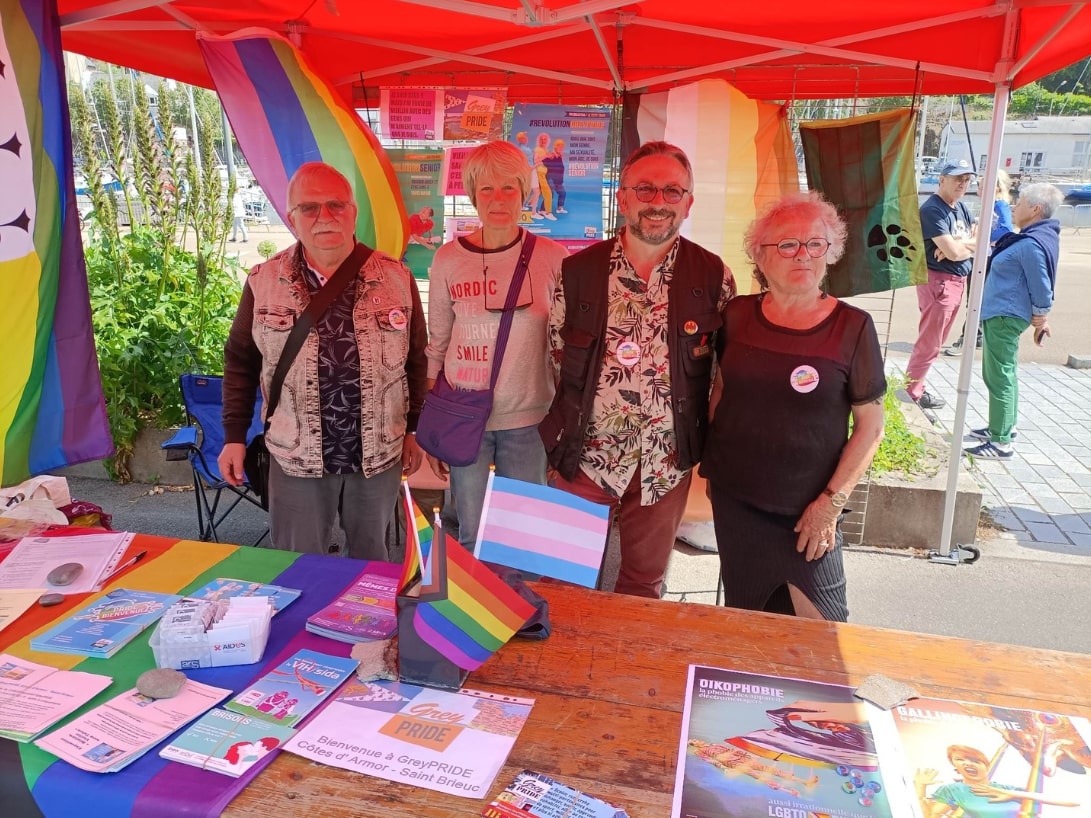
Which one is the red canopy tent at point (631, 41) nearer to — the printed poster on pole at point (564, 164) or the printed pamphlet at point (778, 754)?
the printed poster on pole at point (564, 164)

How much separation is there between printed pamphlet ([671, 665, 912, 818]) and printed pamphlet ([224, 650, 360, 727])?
655mm

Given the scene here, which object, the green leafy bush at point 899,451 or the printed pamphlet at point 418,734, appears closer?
the printed pamphlet at point 418,734

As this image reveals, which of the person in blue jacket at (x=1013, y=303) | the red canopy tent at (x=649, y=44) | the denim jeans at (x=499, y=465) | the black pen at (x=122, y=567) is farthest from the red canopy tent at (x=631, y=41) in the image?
the person in blue jacket at (x=1013, y=303)

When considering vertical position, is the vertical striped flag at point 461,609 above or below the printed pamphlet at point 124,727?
above

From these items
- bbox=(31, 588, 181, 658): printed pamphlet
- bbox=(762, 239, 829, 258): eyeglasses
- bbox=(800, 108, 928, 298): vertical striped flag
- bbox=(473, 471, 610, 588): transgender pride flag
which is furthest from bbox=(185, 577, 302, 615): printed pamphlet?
bbox=(800, 108, 928, 298): vertical striped flag

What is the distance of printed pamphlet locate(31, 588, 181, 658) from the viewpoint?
4.93 feet

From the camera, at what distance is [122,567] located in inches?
72.9

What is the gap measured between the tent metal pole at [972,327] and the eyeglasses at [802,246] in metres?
1.56

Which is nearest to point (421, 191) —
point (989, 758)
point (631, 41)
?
point (631, 41)

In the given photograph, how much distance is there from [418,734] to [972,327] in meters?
3.23

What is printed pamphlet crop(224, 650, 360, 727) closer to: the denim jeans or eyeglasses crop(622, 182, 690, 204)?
the denim jeans

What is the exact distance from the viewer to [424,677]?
1411mm

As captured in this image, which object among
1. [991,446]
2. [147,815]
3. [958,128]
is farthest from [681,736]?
[958,128]

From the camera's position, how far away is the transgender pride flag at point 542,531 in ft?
5.33
